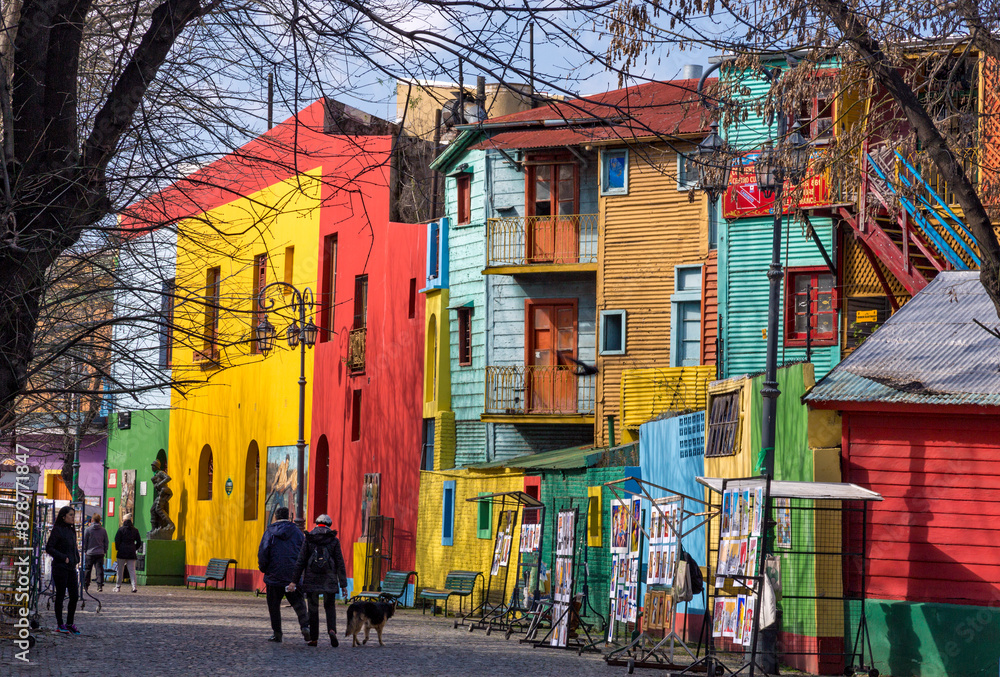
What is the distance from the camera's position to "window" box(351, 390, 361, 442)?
35.4 meters

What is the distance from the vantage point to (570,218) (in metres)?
32.7

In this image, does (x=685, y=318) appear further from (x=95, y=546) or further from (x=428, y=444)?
(x=95, y=546)

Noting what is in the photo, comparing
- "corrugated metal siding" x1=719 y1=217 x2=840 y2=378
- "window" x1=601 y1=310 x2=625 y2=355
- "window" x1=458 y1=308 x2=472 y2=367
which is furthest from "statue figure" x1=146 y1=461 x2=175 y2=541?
"corrugated metal siding" x1=719 y1=217 x2=840 y2=378

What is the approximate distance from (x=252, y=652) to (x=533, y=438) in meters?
16.0

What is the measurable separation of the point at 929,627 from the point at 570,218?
18.0m

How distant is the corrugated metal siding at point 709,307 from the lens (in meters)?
30.1

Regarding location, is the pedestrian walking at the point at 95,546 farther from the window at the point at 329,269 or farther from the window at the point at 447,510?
the window at the point at 447,510

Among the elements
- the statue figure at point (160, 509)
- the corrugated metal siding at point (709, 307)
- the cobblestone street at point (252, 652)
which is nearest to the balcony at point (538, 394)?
the corrugated metal siding at point (709, 307)

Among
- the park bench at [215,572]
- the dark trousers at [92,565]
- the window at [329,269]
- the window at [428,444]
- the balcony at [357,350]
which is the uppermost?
the window at [329,269]

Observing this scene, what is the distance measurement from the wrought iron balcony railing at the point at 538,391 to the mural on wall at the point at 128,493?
18.1 meters

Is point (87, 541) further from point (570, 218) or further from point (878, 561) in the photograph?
point (878, 561)

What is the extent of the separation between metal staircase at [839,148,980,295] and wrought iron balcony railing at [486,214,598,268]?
980 cm

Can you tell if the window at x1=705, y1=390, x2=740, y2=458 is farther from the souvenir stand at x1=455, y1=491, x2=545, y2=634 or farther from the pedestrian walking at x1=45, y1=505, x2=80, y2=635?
the pedestrian walking at x1=45, y1=505, x2=80, y2=635

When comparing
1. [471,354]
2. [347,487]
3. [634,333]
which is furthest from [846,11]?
[347,487]
